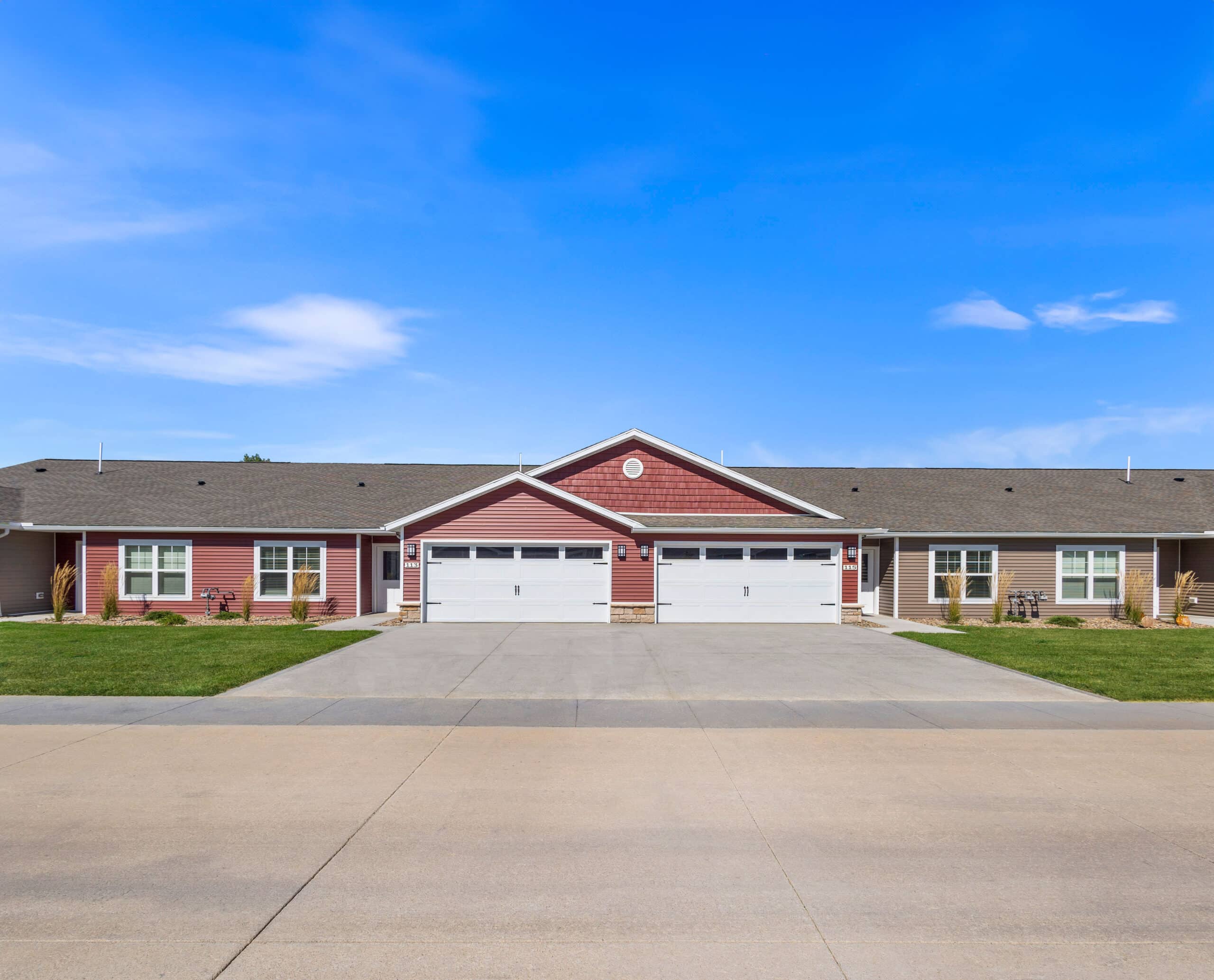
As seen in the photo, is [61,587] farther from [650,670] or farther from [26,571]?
[650,670]

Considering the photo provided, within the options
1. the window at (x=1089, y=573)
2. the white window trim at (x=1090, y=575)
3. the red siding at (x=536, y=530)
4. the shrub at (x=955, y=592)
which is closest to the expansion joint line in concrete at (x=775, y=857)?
the red siding at (x=536, y=530)

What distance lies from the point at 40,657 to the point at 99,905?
11.4 m

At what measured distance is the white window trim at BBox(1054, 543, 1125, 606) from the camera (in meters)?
22.9

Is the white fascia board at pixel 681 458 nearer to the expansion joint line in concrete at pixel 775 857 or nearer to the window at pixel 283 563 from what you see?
the window at pixel 283 563

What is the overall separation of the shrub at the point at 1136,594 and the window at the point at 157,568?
2708 centimetres

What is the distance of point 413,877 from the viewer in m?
4.89

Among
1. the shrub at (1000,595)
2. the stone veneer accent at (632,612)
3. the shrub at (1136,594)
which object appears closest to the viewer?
the stone veneer accent at (632,612)

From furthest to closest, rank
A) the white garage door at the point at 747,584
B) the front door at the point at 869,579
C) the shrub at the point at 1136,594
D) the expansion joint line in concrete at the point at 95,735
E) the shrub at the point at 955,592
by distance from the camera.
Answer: the front door at the point at 869,579 < the shrub at the point at 1136,594 < the shrub at the point at 955,592 < the white garage door at the point at 747,584 < the expansion joint line in concrete at the point at 95,735

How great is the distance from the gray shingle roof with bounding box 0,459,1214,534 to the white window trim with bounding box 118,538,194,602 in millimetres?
551

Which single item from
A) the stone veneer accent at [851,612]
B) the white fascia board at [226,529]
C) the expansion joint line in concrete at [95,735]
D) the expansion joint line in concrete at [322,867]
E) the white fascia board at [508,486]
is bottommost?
the stone veneer accent at [851,612]

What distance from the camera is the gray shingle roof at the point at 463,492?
22.1 meters

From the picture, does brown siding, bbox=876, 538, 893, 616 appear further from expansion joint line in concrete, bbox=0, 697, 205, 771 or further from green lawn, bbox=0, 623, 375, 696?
expansion joint line in concrete, bbox=0, 697, 205, 771

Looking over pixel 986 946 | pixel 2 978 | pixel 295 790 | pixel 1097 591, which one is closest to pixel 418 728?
pixel 295 790

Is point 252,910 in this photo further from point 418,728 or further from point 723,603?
point 723,603
